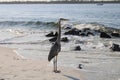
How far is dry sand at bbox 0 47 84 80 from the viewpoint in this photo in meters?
10.3

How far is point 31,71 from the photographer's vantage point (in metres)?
11.1

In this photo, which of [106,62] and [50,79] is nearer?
[50,79]

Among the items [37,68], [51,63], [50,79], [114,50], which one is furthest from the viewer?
[114,50]

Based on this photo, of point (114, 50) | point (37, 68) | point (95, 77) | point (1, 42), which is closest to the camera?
point (95, 77)

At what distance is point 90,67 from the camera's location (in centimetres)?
1234

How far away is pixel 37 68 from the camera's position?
11711 mm

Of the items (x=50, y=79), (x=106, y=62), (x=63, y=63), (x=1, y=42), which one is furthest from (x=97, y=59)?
(x=1, y=42)

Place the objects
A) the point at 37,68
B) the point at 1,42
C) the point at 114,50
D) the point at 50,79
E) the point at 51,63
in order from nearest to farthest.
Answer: the point at 50,79
the point at 37,68
the point at 51,63
the point at 114,50
the point at 1,42

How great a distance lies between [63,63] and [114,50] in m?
4.35

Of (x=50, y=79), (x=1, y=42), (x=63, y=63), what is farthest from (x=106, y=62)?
(x=1, y=42)

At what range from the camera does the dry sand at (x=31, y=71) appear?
10281 mm

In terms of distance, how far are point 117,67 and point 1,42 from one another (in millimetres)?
9896

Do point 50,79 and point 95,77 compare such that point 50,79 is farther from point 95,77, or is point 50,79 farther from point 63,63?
point 63,63

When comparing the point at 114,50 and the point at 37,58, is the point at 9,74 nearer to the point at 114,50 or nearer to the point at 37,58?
the point at 37,58
